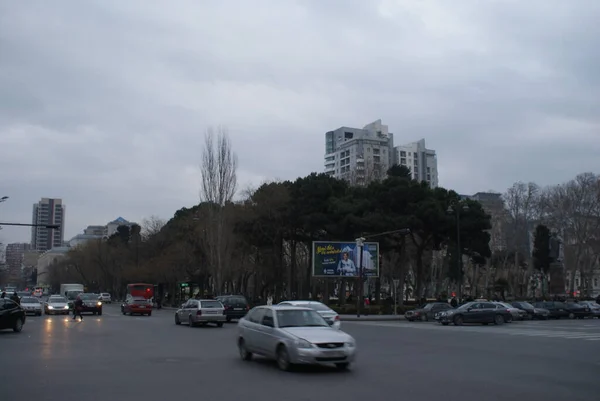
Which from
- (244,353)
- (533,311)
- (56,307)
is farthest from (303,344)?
(56,307)

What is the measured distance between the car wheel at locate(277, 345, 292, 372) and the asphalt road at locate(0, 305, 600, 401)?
249 mm

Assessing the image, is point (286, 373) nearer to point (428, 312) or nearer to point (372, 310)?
point (428, 312)

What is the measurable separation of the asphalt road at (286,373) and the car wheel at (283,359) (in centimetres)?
25

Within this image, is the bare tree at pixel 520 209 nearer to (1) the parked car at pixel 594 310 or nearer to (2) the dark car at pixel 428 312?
(1) the parked car at pixel 594 310

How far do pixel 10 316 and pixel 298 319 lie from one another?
55.0 feet

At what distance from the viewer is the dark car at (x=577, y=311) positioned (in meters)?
52.1

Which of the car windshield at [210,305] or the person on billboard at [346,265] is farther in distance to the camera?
the person on billboard at [346,265]

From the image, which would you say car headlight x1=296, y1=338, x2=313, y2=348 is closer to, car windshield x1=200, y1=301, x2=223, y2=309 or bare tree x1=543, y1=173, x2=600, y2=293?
car windshield x1=200, y1=301, x2=223, y2=309

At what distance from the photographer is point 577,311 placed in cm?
5234

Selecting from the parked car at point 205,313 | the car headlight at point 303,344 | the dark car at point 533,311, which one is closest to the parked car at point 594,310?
the dark car at point 533,311

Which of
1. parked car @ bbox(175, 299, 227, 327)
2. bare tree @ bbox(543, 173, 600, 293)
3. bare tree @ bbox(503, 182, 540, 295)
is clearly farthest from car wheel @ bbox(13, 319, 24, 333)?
bare tree @ bbox(543, 173, 600, 293)

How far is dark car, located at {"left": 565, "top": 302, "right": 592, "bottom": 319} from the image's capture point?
52125 millimetres

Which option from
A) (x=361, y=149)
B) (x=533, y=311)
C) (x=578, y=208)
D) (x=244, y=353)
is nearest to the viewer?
(x=244, y=353)

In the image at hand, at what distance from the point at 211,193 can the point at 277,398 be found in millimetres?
49127
